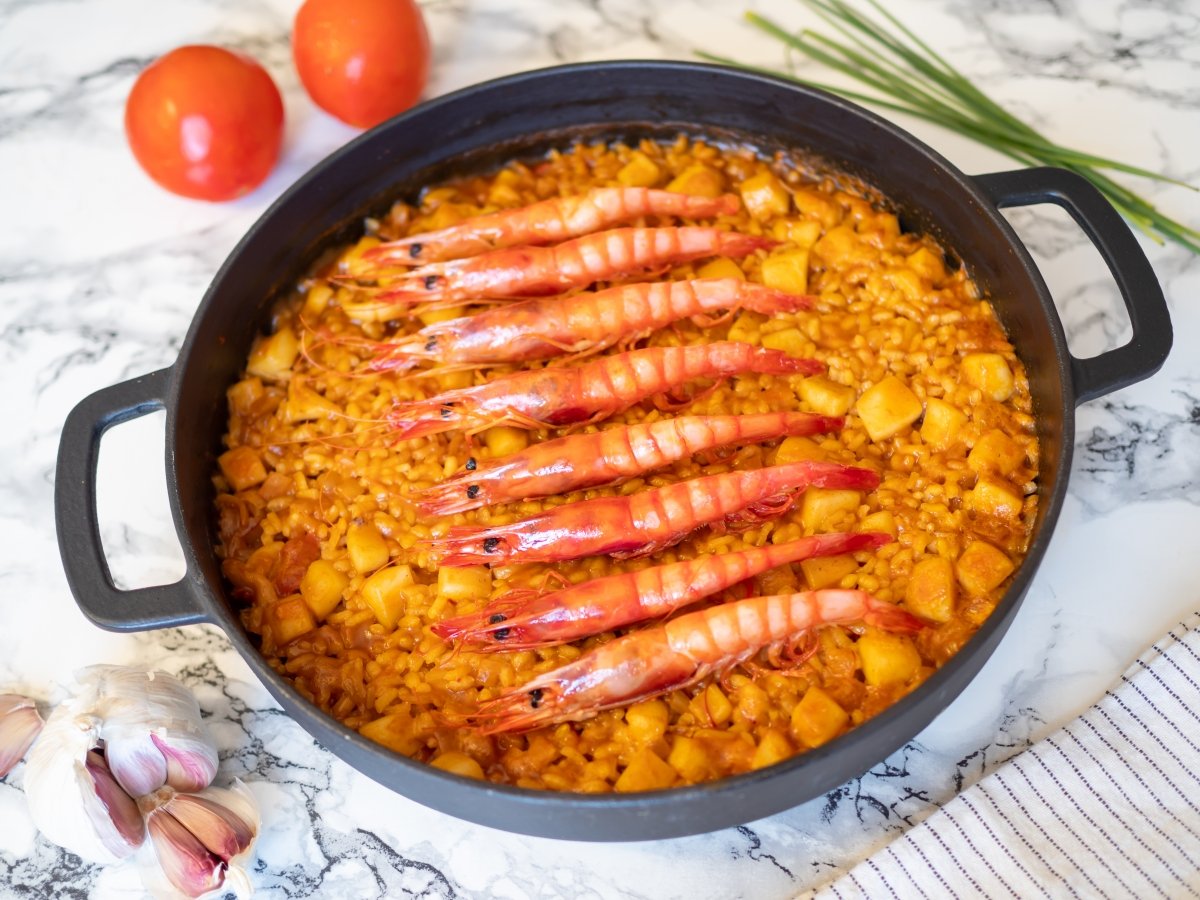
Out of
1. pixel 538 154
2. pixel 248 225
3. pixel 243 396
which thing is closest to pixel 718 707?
pixel 243 396

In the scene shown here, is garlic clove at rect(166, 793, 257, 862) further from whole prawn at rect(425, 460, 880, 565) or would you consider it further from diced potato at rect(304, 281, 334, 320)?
diced potato at rect(304, 281, 334, 320)

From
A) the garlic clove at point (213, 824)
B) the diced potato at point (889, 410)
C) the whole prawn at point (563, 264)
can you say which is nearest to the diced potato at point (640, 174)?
the whole prawn at point (563, 264)

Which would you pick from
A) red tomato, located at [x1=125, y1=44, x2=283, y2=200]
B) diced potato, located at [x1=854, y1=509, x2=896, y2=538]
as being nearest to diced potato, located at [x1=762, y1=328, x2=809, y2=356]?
diced potato, located at [x1=854, y1=509, x2=896, y2=538]

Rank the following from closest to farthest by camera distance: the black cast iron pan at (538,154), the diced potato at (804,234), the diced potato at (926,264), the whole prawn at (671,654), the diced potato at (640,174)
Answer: the black cast iron pan at (538,154) → the whole prawn at (671,654) → the diced potato at (926,264) → the diced potato at (804,234) → the diced potato at (640,174)

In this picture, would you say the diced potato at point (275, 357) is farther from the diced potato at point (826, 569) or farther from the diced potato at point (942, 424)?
the diced potato at point (942, 424)

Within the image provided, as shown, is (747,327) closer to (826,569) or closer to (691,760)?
(826,569)

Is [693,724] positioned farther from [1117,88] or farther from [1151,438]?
[1117,88]
